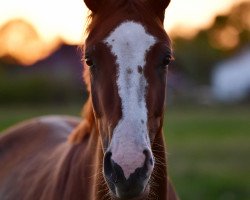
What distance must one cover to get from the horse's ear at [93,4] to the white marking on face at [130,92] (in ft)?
1.28

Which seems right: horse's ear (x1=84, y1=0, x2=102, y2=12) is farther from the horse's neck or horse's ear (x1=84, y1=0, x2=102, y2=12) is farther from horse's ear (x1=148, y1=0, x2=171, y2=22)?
the horse's neck

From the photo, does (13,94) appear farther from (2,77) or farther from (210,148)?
(210,148)

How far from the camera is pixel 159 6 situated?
4348 millimetres

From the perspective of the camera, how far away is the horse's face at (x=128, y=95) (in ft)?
11.6

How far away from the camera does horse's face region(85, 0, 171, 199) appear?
11.6ft

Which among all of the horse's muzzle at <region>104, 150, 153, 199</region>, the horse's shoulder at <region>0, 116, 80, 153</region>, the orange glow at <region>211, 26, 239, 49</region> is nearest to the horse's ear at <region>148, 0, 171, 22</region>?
the horse's muzzle at <region>104, 150, 153, 199</region>

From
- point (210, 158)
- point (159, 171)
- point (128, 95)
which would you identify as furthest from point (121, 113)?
point (210, 158)

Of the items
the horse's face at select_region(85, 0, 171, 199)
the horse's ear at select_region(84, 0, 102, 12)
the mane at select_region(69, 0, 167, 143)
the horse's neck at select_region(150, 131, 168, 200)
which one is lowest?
the horse's neck at select_region(150, 131, 168, 200)

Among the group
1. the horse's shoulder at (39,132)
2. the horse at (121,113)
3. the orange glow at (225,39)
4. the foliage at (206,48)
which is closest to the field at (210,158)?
the horse's shoulder at (39,132)

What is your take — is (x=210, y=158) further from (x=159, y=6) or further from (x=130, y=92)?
(x=130, y=92)

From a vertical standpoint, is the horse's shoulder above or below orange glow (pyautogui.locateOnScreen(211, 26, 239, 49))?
below

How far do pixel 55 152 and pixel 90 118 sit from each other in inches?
39.5

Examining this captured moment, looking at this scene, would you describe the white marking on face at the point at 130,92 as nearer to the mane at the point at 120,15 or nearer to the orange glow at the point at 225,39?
the mane at the point at 120,15

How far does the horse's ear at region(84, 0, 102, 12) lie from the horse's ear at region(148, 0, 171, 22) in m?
0.34
